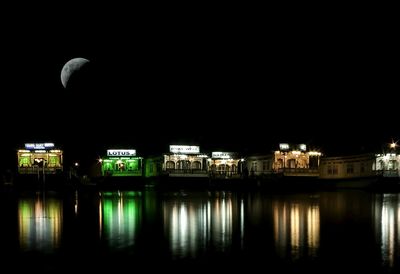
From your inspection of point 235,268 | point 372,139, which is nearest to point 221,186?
point 372,139

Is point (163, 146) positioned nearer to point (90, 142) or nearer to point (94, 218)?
point (90, 142)

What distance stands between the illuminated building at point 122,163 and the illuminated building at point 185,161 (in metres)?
4.46

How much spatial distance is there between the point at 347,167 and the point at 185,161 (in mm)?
18805

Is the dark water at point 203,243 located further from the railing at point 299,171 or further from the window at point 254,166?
the window at point 254,166

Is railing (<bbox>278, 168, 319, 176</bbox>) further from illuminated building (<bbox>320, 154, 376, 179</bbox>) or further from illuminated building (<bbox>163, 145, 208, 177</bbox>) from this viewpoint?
illuminated building (<bbox>163, 145, 208, 177</bbox>)

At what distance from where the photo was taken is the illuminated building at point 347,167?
173 feet

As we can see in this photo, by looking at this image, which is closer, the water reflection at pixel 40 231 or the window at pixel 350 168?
the water reflection at pixel 40 231

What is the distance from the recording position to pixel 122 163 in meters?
59.8

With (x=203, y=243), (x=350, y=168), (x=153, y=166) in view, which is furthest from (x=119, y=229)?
(x=153, y=166)

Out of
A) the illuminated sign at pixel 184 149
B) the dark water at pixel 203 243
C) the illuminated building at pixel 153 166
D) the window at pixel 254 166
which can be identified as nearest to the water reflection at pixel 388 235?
the dark water at pixel 203 243

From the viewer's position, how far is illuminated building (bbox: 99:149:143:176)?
58562 millimetres

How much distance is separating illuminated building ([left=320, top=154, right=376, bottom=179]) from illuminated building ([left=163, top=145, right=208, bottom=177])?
1455 cm

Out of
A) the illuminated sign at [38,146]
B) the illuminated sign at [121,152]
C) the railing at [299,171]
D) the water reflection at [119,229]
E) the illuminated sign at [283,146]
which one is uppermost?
the illuminated sign at [38,146]

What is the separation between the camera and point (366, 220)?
1589cm
